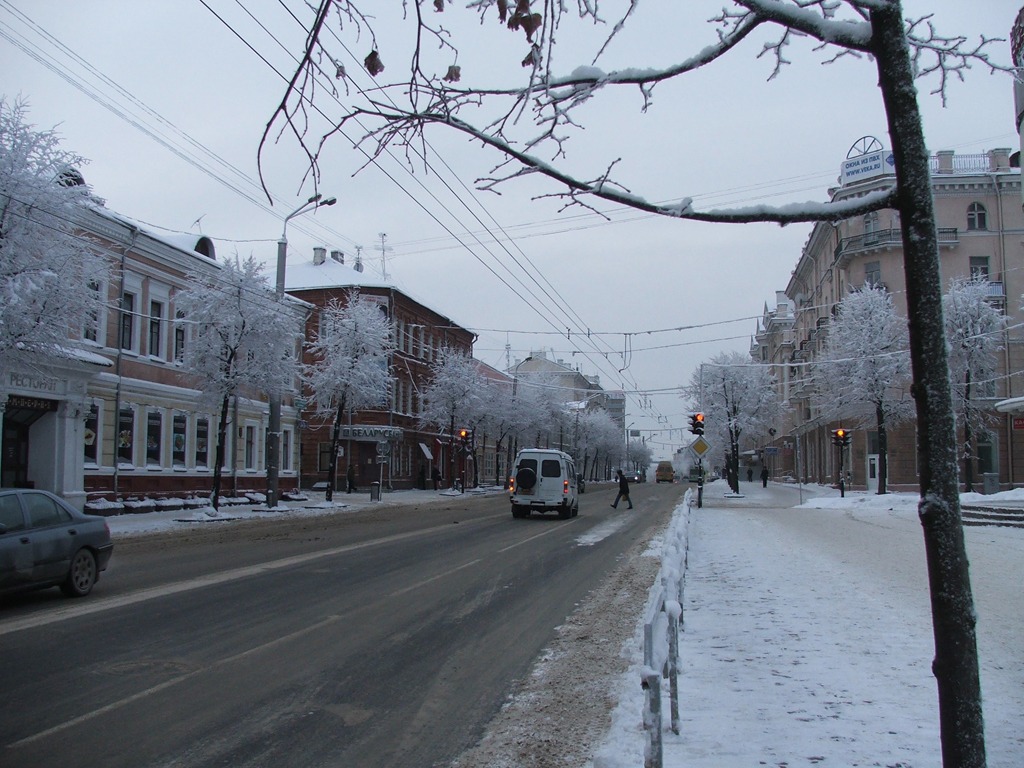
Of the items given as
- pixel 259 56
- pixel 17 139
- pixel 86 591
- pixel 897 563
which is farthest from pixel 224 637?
pixel 17 139

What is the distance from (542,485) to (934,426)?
26328 millimetres

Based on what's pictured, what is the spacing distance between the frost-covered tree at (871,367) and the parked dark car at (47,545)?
112 feet

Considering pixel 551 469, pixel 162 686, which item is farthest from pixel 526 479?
pixel 162 686

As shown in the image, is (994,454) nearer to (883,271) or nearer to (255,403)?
(883,271)

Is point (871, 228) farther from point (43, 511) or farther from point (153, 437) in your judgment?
point (43, 511)

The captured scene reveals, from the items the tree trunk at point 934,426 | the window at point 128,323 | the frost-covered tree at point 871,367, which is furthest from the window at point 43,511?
the frost-covered tree at point 871,367

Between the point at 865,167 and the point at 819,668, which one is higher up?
the point at 865,167

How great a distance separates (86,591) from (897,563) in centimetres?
1289

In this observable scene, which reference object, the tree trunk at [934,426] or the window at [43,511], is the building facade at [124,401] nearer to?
the window at [43,511]

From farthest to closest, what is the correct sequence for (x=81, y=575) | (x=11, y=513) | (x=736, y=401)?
(x=736, y=401), (x=81, y=575), (x=11, y=513)

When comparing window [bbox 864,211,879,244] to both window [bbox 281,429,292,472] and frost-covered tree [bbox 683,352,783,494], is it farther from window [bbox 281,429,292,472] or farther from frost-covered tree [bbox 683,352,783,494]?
window [bbox 281,429,292,472]

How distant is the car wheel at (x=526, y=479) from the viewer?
2905cm

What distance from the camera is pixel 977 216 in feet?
166

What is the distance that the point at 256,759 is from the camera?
17.1ft
